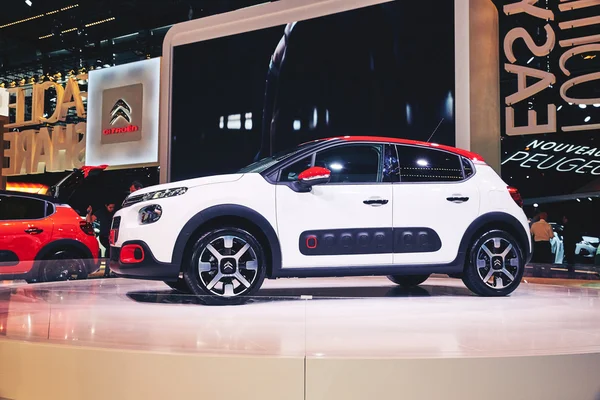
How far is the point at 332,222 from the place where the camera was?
4070 mm

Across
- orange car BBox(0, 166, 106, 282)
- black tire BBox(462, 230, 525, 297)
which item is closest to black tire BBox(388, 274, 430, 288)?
black tire BBox(462, 230, 525, 297)

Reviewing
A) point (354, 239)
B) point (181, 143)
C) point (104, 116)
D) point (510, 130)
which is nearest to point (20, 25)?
point (104, 116)

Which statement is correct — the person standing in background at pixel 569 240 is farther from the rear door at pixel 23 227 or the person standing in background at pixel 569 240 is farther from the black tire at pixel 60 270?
the rear door at pixel 23 227

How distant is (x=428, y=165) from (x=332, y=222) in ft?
2.98

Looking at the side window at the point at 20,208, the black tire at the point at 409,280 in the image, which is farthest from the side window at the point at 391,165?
the side window at the point at 20,208

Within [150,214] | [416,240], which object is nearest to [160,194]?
[150,214]

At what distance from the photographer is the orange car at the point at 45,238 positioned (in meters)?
5.59

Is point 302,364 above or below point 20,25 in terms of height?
below

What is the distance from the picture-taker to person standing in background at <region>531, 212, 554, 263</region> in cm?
670

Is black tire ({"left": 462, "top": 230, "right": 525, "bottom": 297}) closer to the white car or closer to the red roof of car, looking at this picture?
the white car

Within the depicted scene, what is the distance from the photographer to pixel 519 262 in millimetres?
4492

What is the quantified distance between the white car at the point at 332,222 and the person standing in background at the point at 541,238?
231 cm

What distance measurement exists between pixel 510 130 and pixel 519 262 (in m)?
2.98

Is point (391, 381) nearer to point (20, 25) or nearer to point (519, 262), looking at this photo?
point (519, 262)
